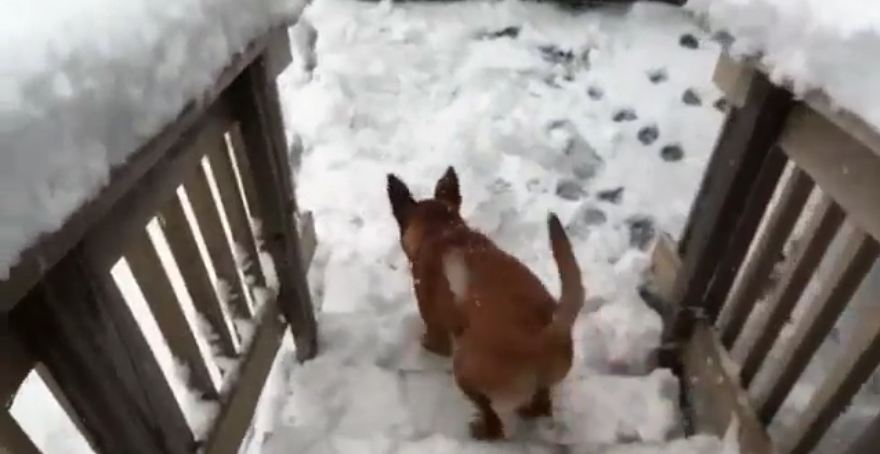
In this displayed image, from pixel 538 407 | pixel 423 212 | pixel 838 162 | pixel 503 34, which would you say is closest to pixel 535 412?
pixel 538 407

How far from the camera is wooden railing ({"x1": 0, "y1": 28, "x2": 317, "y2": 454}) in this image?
35.0 inches

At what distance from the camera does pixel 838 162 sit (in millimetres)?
1180

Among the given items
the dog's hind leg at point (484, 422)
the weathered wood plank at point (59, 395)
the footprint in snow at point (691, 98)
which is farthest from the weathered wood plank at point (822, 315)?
the footprint in snow at point (691, 98)

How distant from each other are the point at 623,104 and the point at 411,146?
0.81m

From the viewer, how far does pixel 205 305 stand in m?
1.46

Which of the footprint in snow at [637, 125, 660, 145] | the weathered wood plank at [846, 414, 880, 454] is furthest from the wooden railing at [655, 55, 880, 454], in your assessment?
the footprint in snow at [637, 125, 660, 145]

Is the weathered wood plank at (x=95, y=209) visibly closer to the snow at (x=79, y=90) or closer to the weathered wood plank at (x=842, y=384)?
the snow at (x=79, y=90)

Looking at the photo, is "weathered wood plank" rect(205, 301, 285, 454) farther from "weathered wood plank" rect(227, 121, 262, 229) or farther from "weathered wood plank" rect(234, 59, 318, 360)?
"weathered wood plank" rect(227, 121, 262, 229)

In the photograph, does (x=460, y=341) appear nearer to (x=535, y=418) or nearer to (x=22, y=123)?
(x=535, y=418)

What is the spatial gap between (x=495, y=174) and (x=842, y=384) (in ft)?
4.93

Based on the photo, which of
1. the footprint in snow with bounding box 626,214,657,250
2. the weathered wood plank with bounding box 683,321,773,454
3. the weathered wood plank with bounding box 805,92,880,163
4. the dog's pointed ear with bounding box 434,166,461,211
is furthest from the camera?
the footprint in snow with bounding box 626,214,657,250

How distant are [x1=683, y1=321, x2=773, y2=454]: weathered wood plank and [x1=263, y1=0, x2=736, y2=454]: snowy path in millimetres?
56

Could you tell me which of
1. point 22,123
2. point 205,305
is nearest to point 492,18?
point 205,305

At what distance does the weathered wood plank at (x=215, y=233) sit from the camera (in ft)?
4.50
